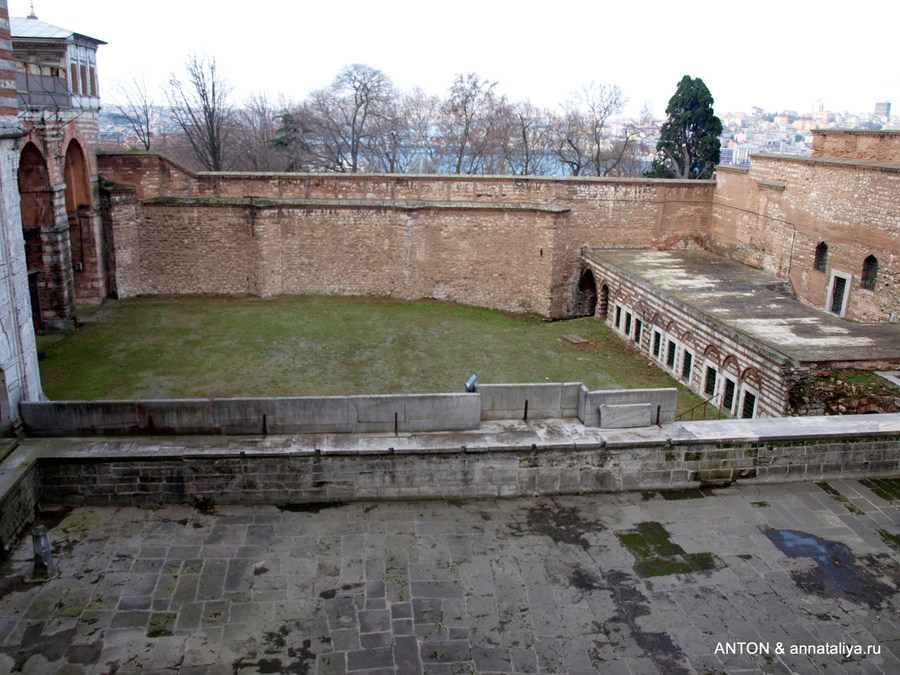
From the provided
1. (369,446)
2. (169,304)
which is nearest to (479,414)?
(369,446)

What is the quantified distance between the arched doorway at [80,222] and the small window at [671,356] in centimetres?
1577

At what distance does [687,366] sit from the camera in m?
16.0

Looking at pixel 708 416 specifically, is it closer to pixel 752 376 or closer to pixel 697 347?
pixel 752 376

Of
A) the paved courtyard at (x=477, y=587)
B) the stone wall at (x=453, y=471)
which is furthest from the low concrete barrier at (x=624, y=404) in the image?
the paved courtyard at (x=477, y=587)

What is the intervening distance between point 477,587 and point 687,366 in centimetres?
1130

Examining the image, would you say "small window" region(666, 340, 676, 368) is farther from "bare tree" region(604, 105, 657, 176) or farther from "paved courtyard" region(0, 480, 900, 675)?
"bare tree" region(604, 105, 657, 176)

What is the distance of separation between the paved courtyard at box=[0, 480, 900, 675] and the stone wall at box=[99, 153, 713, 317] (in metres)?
14.6

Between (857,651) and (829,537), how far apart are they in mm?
1606

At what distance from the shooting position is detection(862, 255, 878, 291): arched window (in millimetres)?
16141

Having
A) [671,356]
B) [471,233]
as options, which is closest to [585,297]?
[471,233]

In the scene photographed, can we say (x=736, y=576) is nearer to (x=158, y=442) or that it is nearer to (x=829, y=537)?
(x=829, y=537)

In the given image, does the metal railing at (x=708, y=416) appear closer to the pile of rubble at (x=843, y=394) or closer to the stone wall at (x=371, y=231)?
the pile of rubble at (x=843, y=394)

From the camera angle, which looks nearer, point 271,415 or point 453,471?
point 453,471

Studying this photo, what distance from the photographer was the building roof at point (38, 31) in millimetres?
16734
